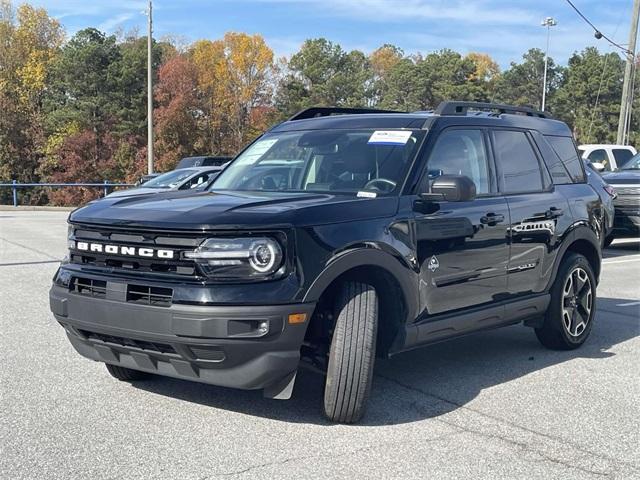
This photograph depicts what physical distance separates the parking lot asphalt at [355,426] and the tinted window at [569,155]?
1.54 meters

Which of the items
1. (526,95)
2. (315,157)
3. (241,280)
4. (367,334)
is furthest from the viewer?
(526,95)

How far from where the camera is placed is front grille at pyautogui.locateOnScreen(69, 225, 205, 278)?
4.07 meters

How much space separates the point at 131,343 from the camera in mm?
4250

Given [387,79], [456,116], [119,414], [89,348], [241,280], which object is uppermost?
[387,79]

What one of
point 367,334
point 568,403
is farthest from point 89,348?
point 568,403

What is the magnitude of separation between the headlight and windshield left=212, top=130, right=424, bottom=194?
1.07 m

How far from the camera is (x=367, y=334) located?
4.30 metres

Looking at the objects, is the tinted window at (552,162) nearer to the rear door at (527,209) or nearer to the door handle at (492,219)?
the rear door at (527,209)

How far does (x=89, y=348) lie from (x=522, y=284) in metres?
3.19

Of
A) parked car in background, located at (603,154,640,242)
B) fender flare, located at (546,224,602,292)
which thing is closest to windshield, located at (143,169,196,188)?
parked car in background, located at (603,154,640,242)

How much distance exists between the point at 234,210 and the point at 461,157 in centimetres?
200

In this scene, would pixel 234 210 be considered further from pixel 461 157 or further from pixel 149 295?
pixel 461 157

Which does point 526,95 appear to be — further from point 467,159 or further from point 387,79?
point 467,159

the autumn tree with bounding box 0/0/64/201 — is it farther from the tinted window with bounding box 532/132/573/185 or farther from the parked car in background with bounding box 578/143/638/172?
the tinted window with bounding box 532/132/573/185
